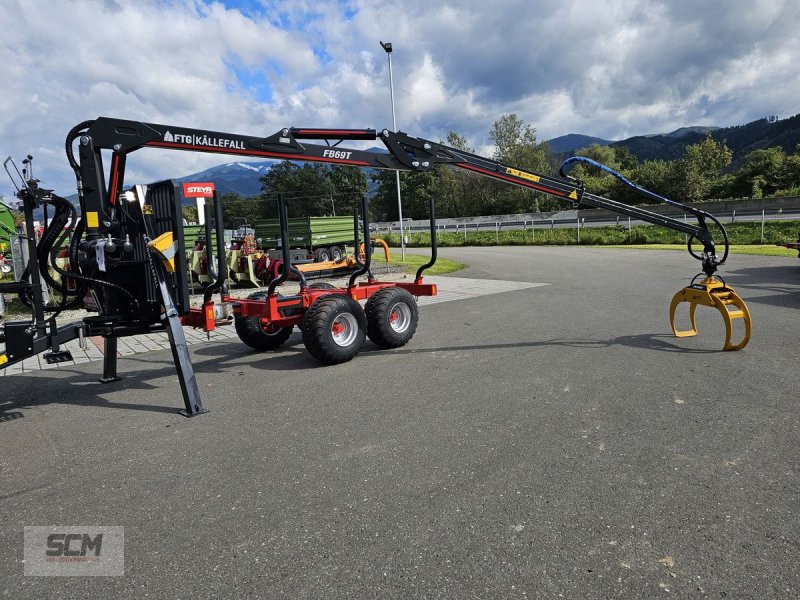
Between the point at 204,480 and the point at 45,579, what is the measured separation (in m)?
1.11

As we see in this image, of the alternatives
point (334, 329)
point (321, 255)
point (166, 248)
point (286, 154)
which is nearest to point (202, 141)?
point (286, 154)

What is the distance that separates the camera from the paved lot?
8.63ft

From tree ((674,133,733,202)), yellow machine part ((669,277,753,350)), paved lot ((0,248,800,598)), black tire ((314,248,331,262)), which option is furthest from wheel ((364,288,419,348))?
tree ((674,133,733,202))

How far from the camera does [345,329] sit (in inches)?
278

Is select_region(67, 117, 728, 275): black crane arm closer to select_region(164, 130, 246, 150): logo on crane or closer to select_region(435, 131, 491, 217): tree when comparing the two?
select_region(164, 130, 246, 150): logo on crane

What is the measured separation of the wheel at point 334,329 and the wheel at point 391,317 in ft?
1.10

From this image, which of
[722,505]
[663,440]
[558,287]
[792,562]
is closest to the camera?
[792,562]

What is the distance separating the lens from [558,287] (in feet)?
44.4

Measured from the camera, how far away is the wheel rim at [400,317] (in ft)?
25.5

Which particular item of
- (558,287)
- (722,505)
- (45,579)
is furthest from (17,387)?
(558,287)

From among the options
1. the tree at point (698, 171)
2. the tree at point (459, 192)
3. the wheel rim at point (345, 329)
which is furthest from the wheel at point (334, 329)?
the tree at point (459, 192)

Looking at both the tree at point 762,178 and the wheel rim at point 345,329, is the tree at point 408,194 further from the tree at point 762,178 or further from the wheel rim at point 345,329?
the wheel rim at point 345,329

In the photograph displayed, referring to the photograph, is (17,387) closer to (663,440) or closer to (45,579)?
(45,579)

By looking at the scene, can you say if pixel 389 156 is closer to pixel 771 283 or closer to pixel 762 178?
pixel 771 283
